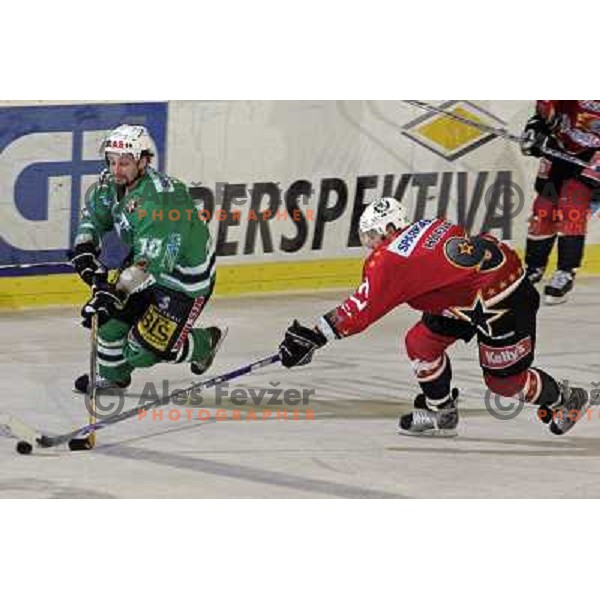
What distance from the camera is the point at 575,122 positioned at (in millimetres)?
12406

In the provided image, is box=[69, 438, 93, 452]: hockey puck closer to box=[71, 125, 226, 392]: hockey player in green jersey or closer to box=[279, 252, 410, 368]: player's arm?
box=[71, 125, 226, 392]: hockey player in green jersey

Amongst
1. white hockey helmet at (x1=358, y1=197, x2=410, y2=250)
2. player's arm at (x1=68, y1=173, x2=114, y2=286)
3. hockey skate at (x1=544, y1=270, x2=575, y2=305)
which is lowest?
hockey skate at (x1=544, y1=270, x2=575, y2=305)

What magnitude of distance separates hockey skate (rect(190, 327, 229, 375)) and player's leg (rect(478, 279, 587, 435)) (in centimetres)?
162

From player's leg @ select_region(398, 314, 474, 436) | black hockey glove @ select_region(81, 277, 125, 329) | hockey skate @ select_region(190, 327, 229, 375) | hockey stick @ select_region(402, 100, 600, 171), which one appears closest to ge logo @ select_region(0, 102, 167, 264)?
hockey stick @ select_region(402, 100, 600, 171)

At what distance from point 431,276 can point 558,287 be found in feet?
11.5

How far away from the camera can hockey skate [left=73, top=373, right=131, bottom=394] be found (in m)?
10.8

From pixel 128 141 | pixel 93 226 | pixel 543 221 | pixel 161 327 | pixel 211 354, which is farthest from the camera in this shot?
pixel 543 221

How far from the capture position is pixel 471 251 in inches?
371

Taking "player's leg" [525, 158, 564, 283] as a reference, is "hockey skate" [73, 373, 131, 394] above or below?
below

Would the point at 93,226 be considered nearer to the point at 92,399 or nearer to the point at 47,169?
the point at 92,399

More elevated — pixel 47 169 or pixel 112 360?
pixel 47 169

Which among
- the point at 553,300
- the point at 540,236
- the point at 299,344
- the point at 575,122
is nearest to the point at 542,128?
the point at 575,122

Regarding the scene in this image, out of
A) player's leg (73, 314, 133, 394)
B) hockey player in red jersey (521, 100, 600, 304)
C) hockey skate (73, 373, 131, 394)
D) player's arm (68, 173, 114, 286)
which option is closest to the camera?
player's arm (68, 173, 114, 286)

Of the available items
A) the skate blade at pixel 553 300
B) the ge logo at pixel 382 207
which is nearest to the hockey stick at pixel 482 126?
the skate blade at pixel 553 300
